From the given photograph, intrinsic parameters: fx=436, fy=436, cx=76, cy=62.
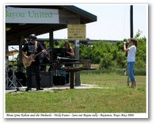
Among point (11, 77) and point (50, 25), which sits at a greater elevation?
point (50, 25)

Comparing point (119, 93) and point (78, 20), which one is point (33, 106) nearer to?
point (119, 93)

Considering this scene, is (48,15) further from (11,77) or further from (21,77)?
(21,77)

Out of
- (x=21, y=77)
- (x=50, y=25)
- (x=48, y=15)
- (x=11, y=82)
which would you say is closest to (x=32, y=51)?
(x=11, y=82)

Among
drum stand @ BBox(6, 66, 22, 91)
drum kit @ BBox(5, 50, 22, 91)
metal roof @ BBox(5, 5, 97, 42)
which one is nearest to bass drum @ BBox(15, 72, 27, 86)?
drum kit @ BBox(5, 50, 22, 91)

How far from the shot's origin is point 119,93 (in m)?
9.70

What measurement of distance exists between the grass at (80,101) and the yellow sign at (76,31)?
97.7 inches

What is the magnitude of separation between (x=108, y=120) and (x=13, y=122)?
1.62 meters

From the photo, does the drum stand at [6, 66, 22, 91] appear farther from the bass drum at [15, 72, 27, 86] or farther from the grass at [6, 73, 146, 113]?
the grass at [6, 73, 146, 113]

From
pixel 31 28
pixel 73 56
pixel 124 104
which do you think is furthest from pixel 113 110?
pixel 31 28

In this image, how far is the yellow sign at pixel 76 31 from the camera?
40.5ft

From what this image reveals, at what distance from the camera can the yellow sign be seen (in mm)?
12359

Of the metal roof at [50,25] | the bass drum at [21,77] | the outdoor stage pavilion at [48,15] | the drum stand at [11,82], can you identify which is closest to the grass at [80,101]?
the drum stand at [11,82]

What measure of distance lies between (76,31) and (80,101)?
385 cm

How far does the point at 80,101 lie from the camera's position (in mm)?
8930
